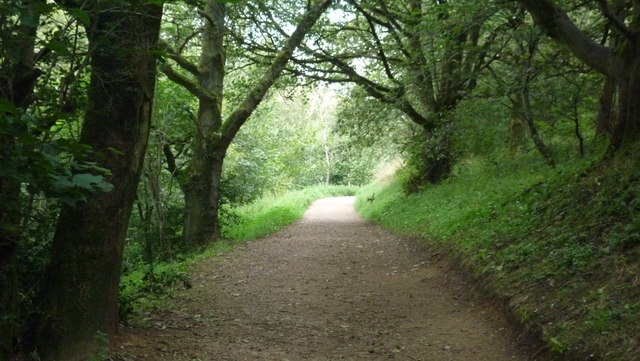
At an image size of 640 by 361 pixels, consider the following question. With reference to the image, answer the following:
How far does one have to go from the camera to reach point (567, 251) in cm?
621

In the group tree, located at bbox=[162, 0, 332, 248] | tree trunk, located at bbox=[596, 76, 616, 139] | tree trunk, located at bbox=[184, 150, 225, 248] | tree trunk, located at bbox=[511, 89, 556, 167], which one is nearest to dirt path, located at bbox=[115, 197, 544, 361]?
tree trunk, located at bbox=[184, 150, 225, 248]

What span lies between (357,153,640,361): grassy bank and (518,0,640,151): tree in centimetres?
63

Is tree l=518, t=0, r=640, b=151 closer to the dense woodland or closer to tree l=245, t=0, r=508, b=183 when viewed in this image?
the dense woodland

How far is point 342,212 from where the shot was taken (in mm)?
23984

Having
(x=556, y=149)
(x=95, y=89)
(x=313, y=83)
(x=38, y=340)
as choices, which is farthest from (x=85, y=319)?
(x=313, y=83)

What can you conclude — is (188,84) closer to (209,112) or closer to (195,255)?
(209,112)

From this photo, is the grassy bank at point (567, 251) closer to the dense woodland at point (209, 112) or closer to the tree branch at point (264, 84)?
the dense woodland at point (209, 112)

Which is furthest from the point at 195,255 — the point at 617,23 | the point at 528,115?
the point at 617,23

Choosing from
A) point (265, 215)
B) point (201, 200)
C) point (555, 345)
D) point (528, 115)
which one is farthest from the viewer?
point (265, 215)

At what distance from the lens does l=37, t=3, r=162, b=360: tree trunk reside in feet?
14.9

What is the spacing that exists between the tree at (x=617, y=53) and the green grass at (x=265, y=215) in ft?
31.0

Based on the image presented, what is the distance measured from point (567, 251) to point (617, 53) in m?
3.51

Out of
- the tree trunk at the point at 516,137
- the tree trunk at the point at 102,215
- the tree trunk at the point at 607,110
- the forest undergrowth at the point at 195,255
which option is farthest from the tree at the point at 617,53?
the tree trunk at the point at 516,137

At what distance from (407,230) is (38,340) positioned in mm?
10375
